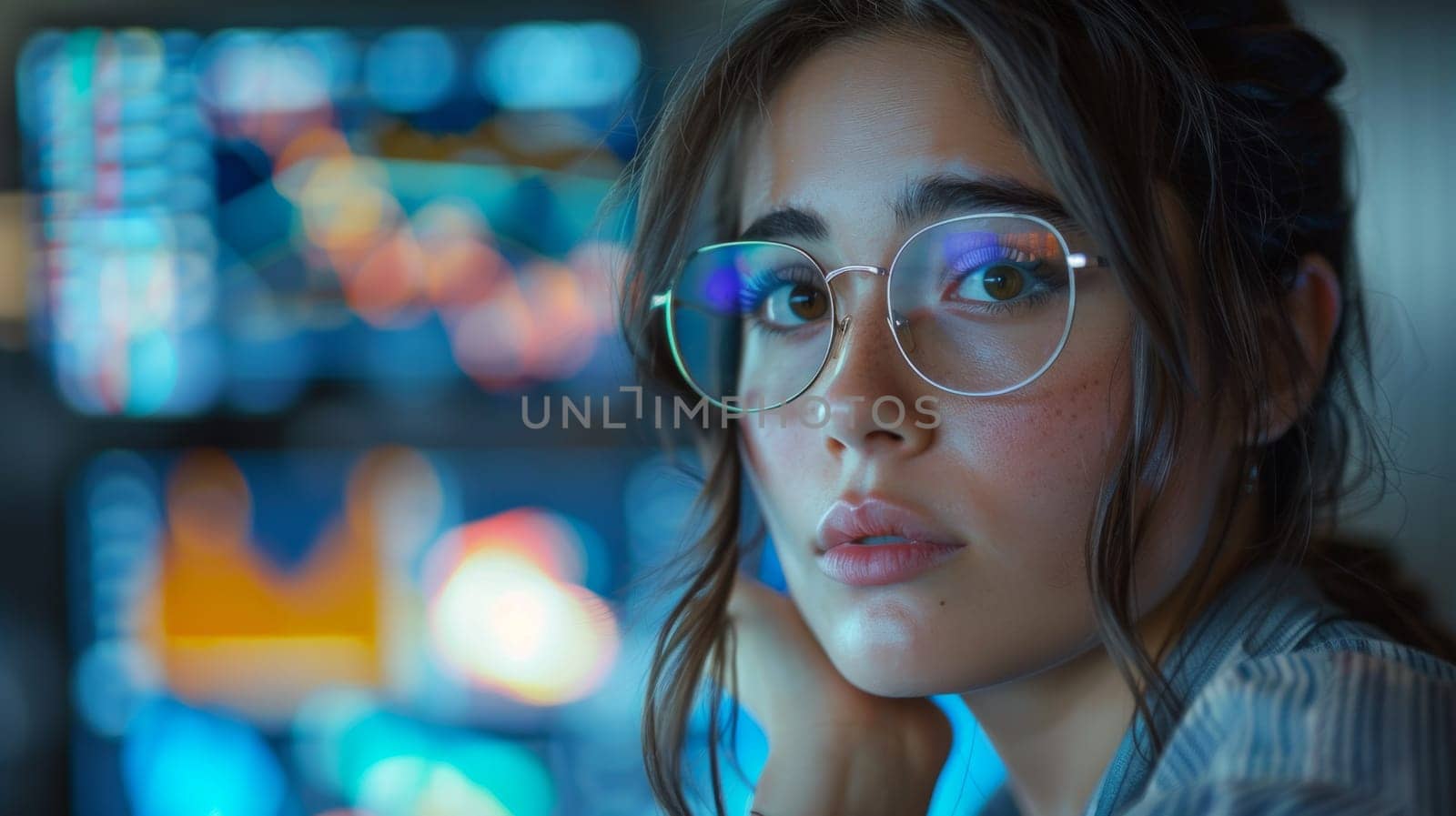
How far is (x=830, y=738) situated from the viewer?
98 cm

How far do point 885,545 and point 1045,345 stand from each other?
179 millimetres

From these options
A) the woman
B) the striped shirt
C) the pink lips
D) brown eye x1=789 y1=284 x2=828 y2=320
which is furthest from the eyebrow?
the striped shirt

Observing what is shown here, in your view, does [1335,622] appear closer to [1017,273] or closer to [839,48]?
[1017,273]

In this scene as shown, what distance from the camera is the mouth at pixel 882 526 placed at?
78cm

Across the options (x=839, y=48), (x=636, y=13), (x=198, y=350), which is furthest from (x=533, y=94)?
(x=839, y=48)

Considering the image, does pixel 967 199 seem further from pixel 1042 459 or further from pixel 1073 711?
pixel 1073 711

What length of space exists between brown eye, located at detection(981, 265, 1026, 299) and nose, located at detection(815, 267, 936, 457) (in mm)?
75

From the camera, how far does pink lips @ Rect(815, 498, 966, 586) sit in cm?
78

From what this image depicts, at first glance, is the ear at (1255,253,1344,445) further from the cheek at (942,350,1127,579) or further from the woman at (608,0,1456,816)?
the cheek at (942,350,1127,579)

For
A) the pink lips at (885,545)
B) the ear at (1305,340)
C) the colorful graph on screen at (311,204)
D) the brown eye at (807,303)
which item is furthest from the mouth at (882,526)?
the colorful graph on screen at (311,204)

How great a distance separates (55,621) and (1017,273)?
75.6 inches

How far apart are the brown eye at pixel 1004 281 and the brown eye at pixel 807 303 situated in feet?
0.45

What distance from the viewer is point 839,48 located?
2.89ft

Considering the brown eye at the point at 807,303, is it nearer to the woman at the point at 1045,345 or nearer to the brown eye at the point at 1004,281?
the woman at the point at 1045,345
